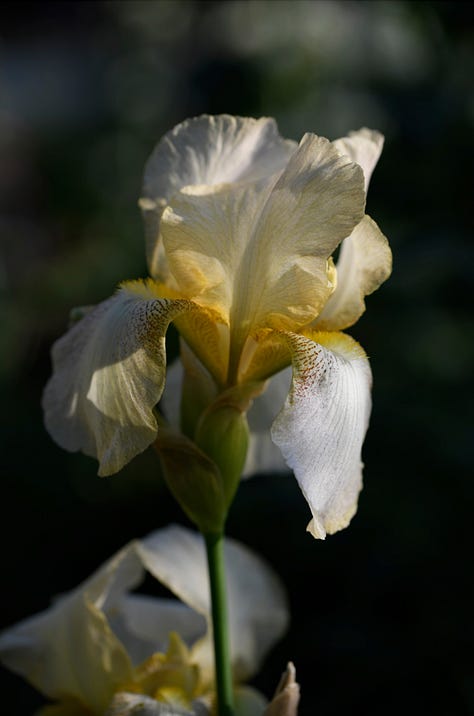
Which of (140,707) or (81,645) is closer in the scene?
(140,707)

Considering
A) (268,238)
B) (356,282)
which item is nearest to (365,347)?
(356,282)

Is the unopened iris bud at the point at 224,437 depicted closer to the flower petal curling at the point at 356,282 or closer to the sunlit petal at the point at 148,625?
the flower petal curling at the point at 356,282

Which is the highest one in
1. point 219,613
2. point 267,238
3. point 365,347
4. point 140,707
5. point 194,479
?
point 267,238

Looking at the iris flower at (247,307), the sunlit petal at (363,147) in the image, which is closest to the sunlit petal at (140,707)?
the iris flower at (247,307)

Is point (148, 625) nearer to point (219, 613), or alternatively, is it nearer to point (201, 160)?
point (219, 613)

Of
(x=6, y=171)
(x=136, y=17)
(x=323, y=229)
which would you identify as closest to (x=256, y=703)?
(x=323, y=229)

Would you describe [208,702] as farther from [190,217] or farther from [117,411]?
[190,217]

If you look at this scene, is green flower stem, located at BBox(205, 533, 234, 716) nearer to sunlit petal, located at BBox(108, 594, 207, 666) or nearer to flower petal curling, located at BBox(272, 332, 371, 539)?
flower petal curling, located at BBox(272, 332, 371, 539)
